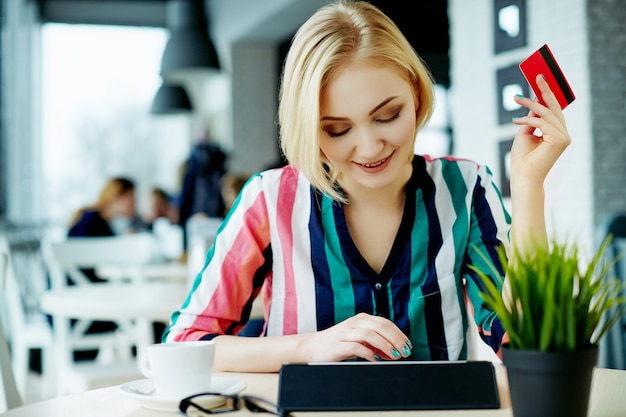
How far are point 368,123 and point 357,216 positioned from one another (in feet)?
0.74

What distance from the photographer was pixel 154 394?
35.8 inches

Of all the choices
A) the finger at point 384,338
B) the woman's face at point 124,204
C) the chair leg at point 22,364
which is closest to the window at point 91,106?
the woman's face at point 124,204

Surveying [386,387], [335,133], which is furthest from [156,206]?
[386,387]

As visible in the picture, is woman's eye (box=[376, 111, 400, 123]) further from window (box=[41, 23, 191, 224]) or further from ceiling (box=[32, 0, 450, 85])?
window (box=[41, 23, 191, 224])

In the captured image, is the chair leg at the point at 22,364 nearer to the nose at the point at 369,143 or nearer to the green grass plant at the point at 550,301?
the nose at the point at 369,143

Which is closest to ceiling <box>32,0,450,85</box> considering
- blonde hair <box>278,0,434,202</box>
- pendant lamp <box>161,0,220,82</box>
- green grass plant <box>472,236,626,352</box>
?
pendant lamp <box>161,0,220,82</box>

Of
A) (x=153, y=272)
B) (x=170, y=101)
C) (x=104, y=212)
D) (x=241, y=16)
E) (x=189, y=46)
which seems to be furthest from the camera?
(x=241, y=16)

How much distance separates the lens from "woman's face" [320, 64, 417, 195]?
117 centimetres

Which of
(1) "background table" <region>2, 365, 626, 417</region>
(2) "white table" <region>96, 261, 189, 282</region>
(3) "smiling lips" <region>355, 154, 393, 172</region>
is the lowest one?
(2) "white table" <region>96, 261, 189, 282</region>

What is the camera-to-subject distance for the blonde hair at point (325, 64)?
1.18 meters

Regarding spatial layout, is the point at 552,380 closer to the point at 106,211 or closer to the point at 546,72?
the point at 546,72

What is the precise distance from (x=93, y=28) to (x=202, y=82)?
156 centimetres

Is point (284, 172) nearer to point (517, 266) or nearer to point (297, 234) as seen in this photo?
point (297, 234)

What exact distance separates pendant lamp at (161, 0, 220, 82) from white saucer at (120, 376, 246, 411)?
3369mm
